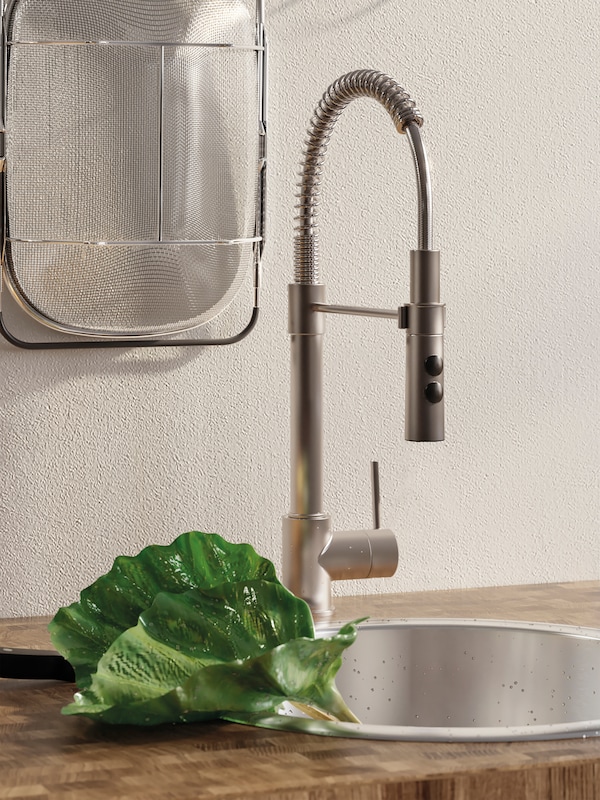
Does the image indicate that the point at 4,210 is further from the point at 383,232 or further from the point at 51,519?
the point at 383,232

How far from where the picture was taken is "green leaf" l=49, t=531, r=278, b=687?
0.97 meters

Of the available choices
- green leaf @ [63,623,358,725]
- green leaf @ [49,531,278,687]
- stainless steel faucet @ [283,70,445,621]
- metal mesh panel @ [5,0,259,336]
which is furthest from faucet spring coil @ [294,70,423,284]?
green leaf @ [63,623,358,725]

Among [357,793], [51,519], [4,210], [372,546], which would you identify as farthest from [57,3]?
[357,793]

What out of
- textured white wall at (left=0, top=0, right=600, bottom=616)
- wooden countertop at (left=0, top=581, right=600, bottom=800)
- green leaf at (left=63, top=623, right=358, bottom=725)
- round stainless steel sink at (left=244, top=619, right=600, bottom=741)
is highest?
textured white wall at (left=0, top=0, right=600, bottom=616)

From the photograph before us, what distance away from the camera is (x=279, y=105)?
135 cm

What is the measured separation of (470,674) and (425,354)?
350mm

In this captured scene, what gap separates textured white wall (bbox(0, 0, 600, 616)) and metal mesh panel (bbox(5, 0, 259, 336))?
51 mm

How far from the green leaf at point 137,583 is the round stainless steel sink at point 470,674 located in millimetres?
A: 228

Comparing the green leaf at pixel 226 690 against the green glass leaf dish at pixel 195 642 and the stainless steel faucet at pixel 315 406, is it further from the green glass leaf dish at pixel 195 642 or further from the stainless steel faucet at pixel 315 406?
the stainless steel faucet at pixel 315 406

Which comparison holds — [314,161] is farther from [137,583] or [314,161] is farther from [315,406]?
[137,583]

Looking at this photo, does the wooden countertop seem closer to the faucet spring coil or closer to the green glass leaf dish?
the green glass leaf dish

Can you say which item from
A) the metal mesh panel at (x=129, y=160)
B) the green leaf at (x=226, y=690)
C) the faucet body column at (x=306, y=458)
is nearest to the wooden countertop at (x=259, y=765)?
the green leaf at (x=226, y=690)

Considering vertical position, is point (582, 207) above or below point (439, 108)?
below

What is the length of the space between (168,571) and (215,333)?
1.27ft
